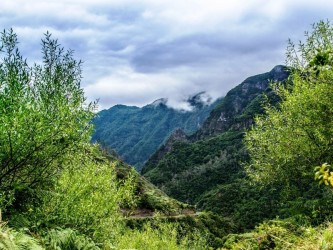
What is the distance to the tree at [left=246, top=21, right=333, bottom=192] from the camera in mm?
23734

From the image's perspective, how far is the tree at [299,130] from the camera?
77.9 feet

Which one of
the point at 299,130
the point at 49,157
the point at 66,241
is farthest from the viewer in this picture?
the point at 299,130

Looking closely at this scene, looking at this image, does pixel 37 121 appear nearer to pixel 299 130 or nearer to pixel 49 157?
pixel 49 157

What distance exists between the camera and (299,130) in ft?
83.2

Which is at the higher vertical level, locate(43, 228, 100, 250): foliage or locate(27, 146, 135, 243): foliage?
locate(27, 146, 135, 243): foliage

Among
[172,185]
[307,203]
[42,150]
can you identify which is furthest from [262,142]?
[172,185]

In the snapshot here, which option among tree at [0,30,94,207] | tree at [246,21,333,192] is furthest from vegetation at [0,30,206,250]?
tree at [246,21,333,192]

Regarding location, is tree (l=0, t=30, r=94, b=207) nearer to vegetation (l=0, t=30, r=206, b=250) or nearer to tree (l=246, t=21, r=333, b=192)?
vegetation (l=0, t=30, r=206, b=250)

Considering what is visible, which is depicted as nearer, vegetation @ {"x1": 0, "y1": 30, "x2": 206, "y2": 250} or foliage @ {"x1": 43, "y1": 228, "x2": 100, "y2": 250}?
foliage @ {"x1": 43, "y1": 228, "x2": 100, "y2": 250}

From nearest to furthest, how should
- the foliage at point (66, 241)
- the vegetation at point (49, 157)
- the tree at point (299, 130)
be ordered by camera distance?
the foliage at point (66, 241), the vegetation at point (49, 157), the tree at point (299, 130)

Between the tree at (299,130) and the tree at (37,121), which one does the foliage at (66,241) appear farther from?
the tree at (299,130)

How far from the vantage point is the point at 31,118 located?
1421 centimetres

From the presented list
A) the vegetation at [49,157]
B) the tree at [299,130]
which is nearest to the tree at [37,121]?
the vegetation at [49,157]

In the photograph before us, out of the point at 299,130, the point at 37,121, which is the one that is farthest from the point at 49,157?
the point at 299,130
